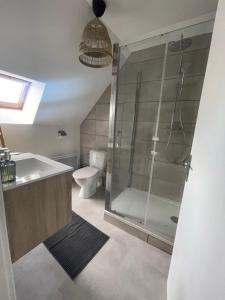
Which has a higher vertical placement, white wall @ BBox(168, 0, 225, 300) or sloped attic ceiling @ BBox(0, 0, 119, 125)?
sloped attic ceiling @ BBox(0, 0, 119, 125)

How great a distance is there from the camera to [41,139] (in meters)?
2.39

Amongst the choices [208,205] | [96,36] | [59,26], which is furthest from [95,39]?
[208,205]

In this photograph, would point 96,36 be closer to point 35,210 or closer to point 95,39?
point 95,39

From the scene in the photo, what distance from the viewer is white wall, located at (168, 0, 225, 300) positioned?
0.49m

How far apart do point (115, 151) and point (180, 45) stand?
143cm

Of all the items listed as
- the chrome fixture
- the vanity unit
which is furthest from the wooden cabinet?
the chrome fixture

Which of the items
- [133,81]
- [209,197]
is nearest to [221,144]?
[209,197]

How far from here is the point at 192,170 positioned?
89cm

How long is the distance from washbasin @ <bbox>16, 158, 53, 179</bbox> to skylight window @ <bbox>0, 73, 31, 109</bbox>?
1.08 metres

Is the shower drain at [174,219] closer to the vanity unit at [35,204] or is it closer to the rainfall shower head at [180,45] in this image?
the vanity unit at [35,204]

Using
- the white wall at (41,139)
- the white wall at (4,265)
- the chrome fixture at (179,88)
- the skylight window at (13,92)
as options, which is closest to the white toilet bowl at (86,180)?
the white wall at (41,139)

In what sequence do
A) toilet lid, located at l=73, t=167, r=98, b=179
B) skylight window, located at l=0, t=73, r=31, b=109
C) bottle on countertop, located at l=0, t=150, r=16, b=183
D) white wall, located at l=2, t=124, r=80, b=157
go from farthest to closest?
1. toilet lid, located at l=73, t=167, r=98, b=179
2. white wall, located at l=2, t=124, r=80, b=157
3. skylight window, located at l=0, t=73, r=31, b=109
4. bottle on countertop, located at l=0, t=150, r=16, b=183

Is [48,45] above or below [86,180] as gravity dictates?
above

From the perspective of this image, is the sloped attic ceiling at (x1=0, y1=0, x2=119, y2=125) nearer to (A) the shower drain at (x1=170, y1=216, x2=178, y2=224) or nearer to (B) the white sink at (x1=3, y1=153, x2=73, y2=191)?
(B) the white sink at (x1=3, y1=153, x2=73, y2=191)
